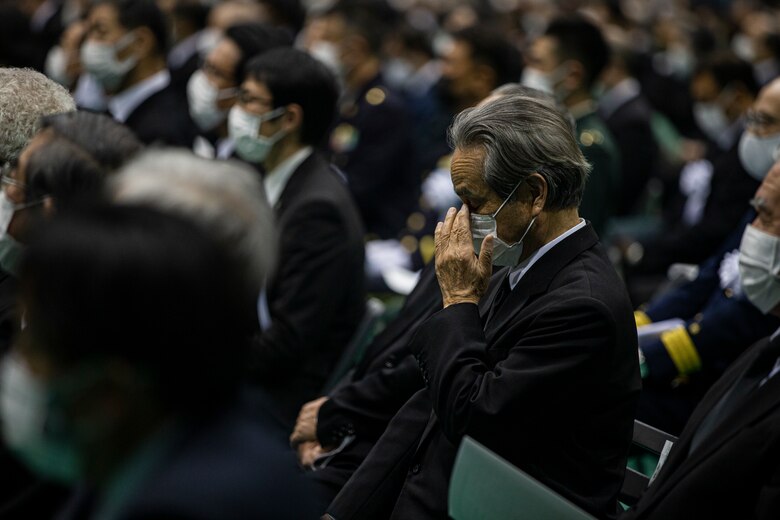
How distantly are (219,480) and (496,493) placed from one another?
988 millimetres

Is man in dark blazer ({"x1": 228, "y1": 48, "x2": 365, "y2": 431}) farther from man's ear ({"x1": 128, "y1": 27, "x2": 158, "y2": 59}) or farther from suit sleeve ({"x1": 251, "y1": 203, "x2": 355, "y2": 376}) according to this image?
man's ear ({"x1": 128, "y1": 27, "x2": 158, "y2": 59})

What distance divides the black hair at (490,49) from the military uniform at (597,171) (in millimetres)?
827

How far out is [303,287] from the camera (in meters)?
3.48

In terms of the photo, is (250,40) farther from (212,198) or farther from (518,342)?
(212,198)

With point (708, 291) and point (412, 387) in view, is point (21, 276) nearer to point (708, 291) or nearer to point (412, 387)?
point (412, 387)

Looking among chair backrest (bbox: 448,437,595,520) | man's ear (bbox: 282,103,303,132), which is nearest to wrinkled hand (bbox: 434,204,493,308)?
chair backrest (bbox: 448,437,595,520)

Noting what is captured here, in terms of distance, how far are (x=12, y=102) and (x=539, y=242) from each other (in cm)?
162

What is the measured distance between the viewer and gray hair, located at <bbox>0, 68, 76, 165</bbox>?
10.0 ft

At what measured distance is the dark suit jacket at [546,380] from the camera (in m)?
2.29

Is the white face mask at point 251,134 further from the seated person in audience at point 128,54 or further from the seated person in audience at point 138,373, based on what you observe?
the seated person in audience at point 138,373

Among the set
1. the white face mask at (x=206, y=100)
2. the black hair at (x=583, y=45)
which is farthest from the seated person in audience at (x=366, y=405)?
the black hair at (x=583, y=45)

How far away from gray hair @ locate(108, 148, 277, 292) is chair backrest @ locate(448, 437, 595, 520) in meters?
0.83

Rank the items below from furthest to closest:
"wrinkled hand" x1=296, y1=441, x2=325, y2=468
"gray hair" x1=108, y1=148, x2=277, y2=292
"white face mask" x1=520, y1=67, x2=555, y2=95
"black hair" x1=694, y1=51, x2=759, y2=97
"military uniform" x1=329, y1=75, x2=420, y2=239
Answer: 1. "black hair" x1=694, y1=51, x2=759, y2=97
2. "military uniform" x1=329, y1=75, x2=420, y2=239
3. "white face mask" x1=520, y1=67, x2=555, y2=95
4. "wrinkled hand" x1=296, y1=441, x2=325, y2=468
5. "gray hair" x1=108, y1=148, x2=277, y2=292

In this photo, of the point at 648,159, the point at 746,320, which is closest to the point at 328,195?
the point at 746,320
